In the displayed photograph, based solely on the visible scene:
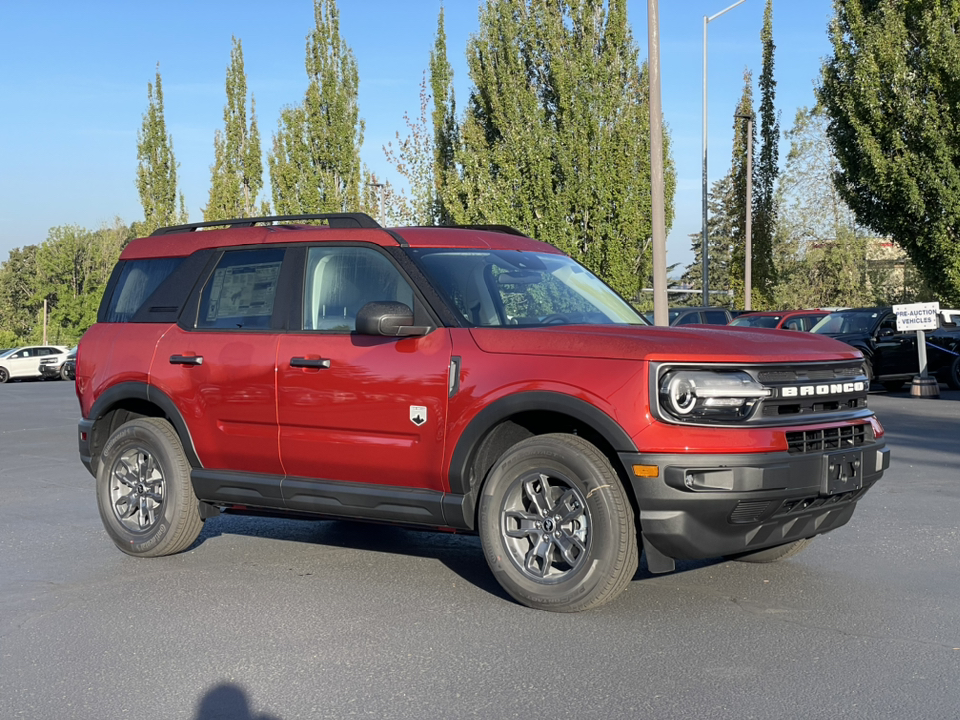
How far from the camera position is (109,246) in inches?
3342

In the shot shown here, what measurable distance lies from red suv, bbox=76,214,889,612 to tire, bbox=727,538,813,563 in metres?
0.02

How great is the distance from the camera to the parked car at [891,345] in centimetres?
2208

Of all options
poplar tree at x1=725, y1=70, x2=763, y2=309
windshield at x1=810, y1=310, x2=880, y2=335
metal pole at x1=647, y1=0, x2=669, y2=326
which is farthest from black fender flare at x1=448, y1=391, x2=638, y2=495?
poplar tree at x1=725, y1=70, x2=763, y2=309

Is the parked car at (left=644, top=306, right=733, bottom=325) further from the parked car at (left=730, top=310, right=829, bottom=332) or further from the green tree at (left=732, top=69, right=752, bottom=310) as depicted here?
the green tree at (left=732, top=69, right=752, bottom=310)

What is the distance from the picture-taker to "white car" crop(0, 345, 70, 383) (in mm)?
42812

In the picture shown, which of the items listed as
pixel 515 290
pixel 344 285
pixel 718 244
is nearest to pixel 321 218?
pixel 344 285

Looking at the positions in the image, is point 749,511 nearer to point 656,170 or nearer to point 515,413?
point 515,413

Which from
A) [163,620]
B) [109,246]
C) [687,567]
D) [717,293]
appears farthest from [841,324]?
[109,246]

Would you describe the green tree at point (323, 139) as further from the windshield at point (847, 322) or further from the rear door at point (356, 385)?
the rear door at point (356, 385)

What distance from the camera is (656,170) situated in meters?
17.0

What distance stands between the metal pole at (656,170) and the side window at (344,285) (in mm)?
11105

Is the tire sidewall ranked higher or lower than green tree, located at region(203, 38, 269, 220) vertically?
lower

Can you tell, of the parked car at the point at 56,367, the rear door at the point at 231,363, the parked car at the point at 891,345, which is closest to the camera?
the rear door at the point at 231,363

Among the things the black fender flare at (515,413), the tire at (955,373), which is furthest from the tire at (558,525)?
the tire at (955,373)
